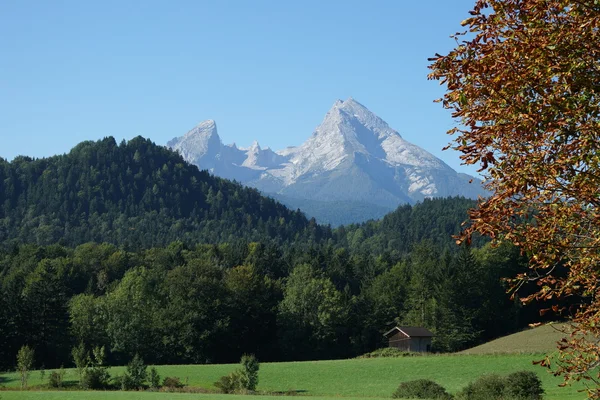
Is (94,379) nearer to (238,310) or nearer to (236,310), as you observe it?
(236,310)

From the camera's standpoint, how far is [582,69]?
27.8 ft

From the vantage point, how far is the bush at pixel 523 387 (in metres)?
38.6

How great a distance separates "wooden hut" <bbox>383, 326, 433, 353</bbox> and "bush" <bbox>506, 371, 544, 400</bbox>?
160 ft

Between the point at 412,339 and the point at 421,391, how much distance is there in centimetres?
4486

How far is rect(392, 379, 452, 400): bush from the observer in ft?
144

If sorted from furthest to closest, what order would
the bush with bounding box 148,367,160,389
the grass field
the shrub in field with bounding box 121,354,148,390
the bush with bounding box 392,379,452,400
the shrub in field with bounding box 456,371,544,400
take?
the grass field → the bush with bounding box 148,367,160,389 → the shrub in field with bounding box 121,354,148,390 → the bush with bounding box 392,379,452,400 → the shrub in field with bounding box 456,371,544,400

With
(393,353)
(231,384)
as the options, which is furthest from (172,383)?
(393,353)

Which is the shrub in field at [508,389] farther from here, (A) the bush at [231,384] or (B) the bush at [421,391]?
(A) the bush at [231,384]

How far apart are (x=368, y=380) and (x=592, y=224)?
53.7 meters

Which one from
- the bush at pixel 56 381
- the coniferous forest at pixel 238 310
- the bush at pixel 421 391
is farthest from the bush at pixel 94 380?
the coniferous forest at pixel 238 310

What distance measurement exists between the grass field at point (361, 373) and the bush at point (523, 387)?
9.94 meters

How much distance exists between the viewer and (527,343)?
79562 millimetres

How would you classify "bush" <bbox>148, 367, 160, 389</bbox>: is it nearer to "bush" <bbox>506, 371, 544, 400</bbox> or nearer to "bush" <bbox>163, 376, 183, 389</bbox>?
"bush" <bbox>163, 376, 183, 389</bbox>

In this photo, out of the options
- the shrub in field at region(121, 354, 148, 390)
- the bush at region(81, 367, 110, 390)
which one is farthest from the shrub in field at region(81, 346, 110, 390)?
the shrub in field at region(121, 354, 148, 390)
